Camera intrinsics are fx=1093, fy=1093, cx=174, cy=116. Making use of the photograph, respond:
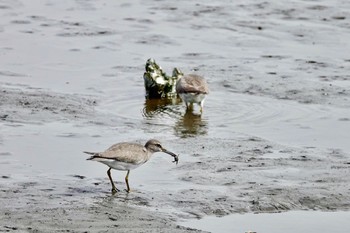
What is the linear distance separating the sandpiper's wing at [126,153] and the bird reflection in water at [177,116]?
10.3 feet

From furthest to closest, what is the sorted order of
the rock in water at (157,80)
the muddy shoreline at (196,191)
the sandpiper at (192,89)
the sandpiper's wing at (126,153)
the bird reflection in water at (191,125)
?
the rock in water at (157,80) → the sandpiper at (192,89) → the bird reflection in water at (191,125) → the sandpiper's wing at (126,153) → the muddy shoreline at (196,191)

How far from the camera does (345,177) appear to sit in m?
14.3

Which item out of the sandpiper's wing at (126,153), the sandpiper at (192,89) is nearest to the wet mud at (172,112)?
the sandpiper at (192,89)

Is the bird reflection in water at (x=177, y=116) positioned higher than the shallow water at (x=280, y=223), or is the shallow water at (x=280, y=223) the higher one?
the shallow water at (x=280, y=223)

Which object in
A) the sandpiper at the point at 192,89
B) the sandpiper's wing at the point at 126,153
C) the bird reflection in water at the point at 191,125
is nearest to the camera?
the sandpiper's wing at the point at 126,153

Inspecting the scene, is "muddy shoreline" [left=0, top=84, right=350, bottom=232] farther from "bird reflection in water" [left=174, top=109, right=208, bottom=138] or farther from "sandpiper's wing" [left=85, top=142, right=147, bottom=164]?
"bird reflection in water" [left=174, top=109, right=208, bottom=138]

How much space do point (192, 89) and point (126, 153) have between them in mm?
4882

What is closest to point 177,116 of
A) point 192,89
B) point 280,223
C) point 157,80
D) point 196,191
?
point 192,89

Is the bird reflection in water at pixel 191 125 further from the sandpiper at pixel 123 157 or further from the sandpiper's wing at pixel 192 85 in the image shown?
the sandpiper at pixel 123 157

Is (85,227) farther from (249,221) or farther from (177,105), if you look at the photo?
(177,105)

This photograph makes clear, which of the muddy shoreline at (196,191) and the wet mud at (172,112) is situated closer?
the muddy shoreline at (196,191)

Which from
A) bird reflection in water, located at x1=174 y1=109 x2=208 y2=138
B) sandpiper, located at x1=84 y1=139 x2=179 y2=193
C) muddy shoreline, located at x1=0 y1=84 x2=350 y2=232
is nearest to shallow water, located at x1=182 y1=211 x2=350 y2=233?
muddy shoreline, located at x1=0 y1=84 x2=350 y2=232

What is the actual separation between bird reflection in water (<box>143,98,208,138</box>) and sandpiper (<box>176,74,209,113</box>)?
22cm

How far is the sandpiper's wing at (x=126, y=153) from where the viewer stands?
43.1ft
